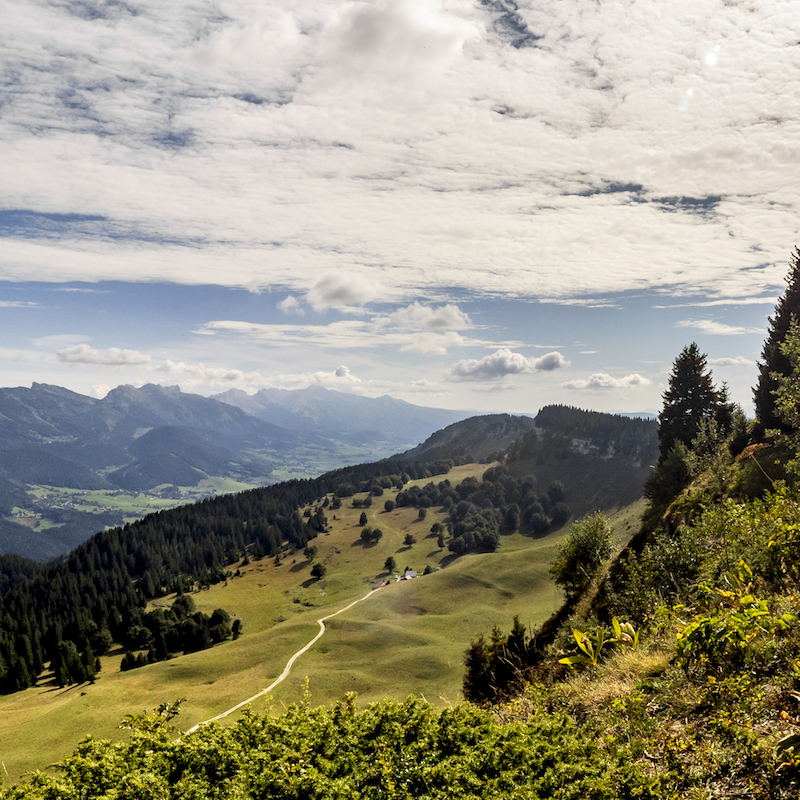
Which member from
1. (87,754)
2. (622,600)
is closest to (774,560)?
(622,600)

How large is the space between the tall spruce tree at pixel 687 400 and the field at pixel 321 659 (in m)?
17.5

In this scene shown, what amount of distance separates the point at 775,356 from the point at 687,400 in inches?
698

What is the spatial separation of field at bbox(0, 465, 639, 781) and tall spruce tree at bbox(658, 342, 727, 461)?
57.3 ft

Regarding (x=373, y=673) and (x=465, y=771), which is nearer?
(x=465, y=771)

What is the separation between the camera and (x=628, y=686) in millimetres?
10586

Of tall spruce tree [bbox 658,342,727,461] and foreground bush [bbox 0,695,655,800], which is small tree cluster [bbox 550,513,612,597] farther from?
foreground bush [bbox 0,695,655,800]

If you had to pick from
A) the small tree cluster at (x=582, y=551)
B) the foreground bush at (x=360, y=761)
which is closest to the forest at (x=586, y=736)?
the foreground bush at (x=360, y=761)

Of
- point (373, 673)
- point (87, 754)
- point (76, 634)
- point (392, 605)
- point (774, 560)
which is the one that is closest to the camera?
→ point (87, 754)

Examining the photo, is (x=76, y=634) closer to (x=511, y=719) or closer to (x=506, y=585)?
(x=506, y=585)

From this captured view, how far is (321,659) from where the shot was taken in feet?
279

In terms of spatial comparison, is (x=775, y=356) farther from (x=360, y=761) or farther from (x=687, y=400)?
(x=360, y=761)

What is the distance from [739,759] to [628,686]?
3.38m

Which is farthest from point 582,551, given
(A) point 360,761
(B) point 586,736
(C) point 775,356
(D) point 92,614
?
(D) point 92,614

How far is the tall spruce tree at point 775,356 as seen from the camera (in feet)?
152
